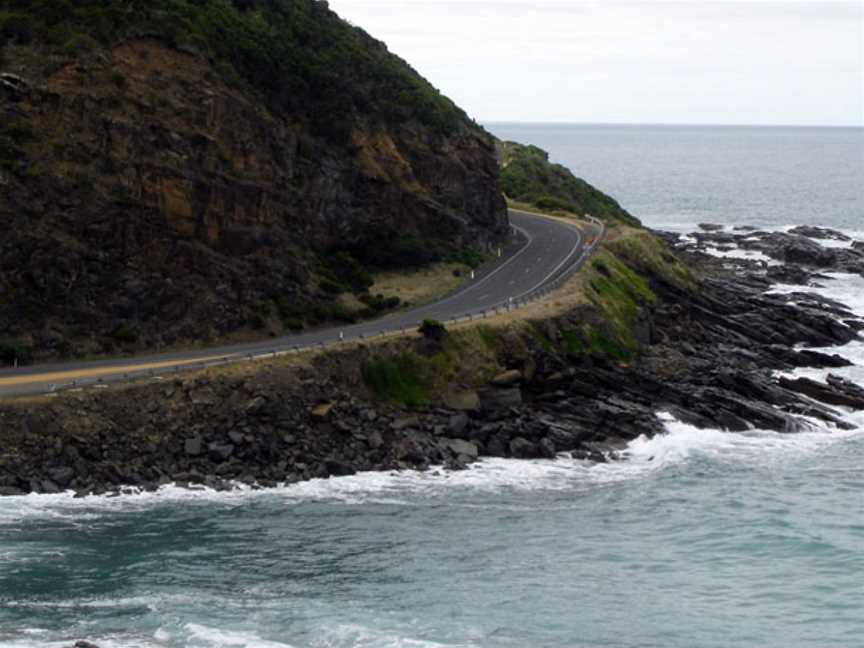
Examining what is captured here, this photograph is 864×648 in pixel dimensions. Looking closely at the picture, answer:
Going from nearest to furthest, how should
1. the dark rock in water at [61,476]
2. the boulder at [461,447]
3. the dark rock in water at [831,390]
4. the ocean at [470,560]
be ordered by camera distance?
the ocean at [470,560] → the dark rock in water at [61,476] → the boulder at [461,447] → the dark rock in water at [831,390]

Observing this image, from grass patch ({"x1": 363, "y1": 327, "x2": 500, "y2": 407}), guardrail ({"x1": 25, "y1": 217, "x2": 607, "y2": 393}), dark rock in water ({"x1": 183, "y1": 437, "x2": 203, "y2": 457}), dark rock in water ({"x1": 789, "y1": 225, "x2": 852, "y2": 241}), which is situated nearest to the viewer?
dark rock in water ({"x1": 183, "y1": 437, "x2": 203, "y2": 457})

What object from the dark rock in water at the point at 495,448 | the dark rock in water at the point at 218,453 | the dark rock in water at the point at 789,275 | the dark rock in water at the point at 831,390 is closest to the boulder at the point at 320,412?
the dark rock in water at the point at 218,453

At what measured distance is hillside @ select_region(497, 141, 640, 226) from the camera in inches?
4604

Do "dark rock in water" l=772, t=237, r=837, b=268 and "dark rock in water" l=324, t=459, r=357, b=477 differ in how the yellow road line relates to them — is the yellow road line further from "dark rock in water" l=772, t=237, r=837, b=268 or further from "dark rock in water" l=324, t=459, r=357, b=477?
"dark rock in water" l=772, t=237, r=837, b=268

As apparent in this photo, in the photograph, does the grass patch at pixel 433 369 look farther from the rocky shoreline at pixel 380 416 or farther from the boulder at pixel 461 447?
the boulder at pixel 461 447

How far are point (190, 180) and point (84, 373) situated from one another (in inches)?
553

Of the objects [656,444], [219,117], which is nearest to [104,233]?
[219,117]

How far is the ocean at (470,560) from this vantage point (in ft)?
126

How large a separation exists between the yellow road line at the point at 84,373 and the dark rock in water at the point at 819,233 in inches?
3655

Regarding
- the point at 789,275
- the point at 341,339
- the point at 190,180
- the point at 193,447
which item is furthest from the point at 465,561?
the point at 789,275

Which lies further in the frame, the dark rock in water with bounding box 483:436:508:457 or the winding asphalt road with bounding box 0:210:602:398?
the dark rock in water with bounding box 483:436:508:457

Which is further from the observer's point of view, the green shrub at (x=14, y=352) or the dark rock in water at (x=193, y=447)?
the green shrub at (x=14, y=352)

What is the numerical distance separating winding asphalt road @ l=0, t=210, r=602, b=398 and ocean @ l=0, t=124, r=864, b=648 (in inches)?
337

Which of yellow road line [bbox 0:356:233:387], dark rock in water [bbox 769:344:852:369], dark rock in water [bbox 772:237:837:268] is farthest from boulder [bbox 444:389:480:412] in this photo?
dark rock in water [bbox 772:237:837:268]
